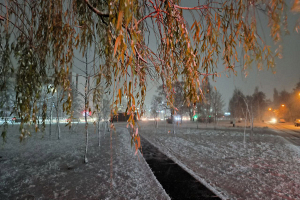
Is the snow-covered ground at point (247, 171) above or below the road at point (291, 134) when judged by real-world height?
above

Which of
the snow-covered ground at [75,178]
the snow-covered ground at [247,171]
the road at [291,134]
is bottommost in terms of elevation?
the road at [291,134]

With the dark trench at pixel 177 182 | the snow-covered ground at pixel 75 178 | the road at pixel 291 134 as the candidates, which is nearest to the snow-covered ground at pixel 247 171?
the dark trench at pixel 177 182

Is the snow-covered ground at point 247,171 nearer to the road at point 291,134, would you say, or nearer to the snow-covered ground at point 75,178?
the snow-covered ground at point 75,178

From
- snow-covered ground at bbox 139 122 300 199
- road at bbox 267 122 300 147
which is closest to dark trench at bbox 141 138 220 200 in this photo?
snow-covered ground at bbox 139 122 300 199

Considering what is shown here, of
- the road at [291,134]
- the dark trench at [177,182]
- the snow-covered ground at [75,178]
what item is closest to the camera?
the snow-covered ground at [75,178]

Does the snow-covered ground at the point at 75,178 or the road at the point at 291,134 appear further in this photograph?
the road at the point at 291,134

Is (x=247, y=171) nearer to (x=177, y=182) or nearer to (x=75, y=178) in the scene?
(x=177, y=182)

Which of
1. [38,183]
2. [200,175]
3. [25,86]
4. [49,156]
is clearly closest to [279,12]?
[25,86]

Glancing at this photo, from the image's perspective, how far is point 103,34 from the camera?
3268mm

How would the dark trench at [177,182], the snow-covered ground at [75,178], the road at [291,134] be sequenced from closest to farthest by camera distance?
the snow-covered ground at [75,178], the dark trench at [177,182], the road at [291,134]

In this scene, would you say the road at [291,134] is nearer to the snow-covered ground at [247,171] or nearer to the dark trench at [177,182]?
the snow-covered ground at [247,171]

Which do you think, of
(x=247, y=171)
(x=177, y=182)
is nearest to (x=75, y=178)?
(x=177, y=182)

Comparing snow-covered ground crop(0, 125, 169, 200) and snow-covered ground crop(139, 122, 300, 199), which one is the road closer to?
snow-covered ground crop(139, 122, 300, 199)

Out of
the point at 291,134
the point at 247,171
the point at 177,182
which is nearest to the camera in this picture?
the point at 177,182
